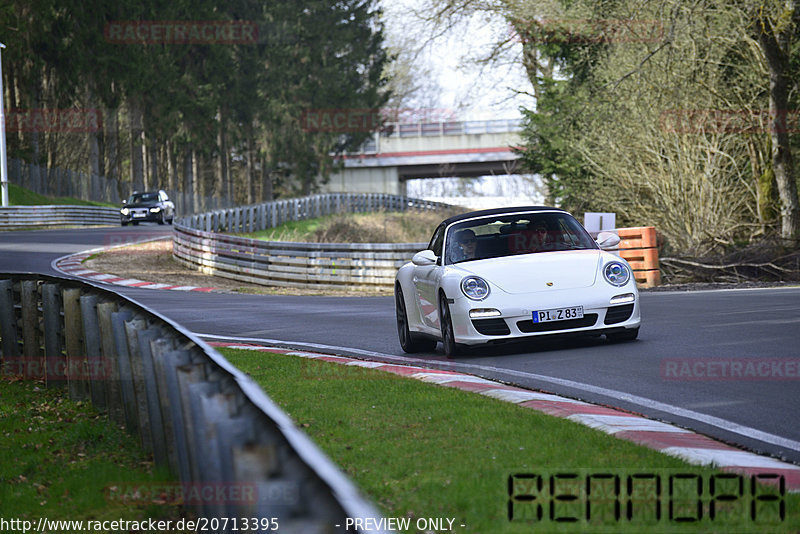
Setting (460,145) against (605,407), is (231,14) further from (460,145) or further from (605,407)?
(605,407)

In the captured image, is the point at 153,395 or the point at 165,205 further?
the point at 165,205

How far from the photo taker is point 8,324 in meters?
10.9

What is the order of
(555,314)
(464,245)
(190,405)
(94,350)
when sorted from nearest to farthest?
(190,405) < (94,350) < (555,314) < (464,245)

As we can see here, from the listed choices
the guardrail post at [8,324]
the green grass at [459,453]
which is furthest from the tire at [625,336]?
the guardrail post at [8,324]

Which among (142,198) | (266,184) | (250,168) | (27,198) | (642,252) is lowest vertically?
(642,252)

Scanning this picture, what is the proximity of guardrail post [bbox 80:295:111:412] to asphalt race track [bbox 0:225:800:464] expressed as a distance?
3398 millimetres

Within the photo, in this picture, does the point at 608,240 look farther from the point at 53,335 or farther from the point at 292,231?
the point at 292,231

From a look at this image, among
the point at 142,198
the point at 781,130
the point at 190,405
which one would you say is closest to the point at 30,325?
the point at 190,405

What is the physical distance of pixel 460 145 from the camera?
7325cm

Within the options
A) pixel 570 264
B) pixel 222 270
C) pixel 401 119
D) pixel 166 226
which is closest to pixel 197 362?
pixel 570 264

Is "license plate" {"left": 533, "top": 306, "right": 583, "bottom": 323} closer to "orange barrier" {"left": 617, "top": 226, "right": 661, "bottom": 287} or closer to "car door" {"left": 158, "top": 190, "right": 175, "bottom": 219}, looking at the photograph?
"orange barrier" {"left": 617, "top": 226, "right": 661, "bottom": 287}

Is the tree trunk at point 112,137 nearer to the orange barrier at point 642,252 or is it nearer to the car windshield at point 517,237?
the orange barrier at point 642,252

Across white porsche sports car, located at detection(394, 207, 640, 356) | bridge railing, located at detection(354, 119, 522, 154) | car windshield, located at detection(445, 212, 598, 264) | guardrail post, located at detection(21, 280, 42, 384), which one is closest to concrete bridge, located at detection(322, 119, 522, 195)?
bridge railing, located at detection(354, 119, 522, 154)

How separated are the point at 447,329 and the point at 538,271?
43.1 inches
